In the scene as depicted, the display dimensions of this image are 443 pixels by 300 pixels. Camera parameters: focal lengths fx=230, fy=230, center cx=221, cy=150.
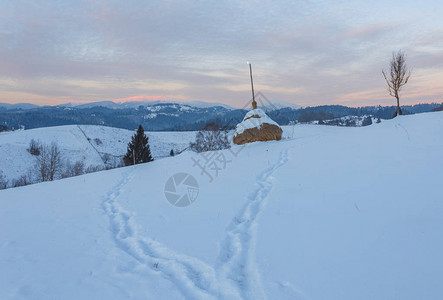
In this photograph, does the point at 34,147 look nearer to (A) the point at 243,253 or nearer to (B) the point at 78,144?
(B) the point at 78,144

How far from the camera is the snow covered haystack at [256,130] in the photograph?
69.3ft

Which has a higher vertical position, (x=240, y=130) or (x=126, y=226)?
(x=240, y=130)

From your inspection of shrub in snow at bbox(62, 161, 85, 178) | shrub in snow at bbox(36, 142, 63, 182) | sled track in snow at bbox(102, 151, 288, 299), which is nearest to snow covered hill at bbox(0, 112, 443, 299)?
sled track in snow at bbox(102, 151, 288, 299)

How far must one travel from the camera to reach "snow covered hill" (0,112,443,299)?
9.71 ft

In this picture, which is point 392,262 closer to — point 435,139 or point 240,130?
point 435,139

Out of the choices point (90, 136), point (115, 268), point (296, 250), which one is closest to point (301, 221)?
point (296, 250)

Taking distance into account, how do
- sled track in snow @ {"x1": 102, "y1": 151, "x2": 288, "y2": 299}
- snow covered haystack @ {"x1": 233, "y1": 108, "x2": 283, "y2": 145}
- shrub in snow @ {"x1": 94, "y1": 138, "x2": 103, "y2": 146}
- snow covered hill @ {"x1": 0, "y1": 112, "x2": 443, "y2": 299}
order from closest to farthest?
snow covered hill @ {"x1": 0, "y1": 112, "x2": 443, "y2": 299}
sled track in snow @ {"x1": 102, "y1": 151, "x2": 288, "y2": 299}
snow covered haystack @ {"x1": 233, "y1": 108, "x2": 283, "y2": 145}
shrub in snow @ {"x1": 94, "y1": 138, "x2": 103, "y2": 146}

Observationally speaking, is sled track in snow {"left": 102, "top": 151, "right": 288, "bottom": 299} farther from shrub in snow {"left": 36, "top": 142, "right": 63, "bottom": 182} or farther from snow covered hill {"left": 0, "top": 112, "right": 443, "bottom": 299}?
shrub in snow {"left": 36, "top": 142, "right": 63, "bottom": 182}

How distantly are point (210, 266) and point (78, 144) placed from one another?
3495 inches

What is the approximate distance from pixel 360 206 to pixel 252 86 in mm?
18986

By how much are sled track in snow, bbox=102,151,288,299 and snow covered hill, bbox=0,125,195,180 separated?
2625 inches

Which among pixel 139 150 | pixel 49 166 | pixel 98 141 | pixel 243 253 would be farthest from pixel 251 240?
pixel 98 141

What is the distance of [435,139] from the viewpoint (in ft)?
28.9

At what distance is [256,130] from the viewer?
21.3 m
